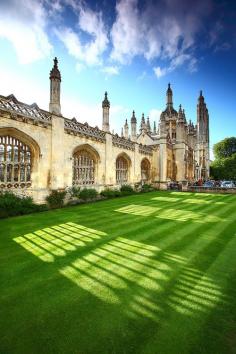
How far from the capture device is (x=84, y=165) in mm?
16062

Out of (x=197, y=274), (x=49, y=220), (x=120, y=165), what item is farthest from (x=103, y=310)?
(x=120, y=165)

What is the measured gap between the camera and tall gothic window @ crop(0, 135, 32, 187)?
10375 millimetres

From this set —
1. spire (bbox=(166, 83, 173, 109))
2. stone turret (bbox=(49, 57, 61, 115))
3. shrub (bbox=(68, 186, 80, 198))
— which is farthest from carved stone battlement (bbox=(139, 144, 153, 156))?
spire (bbox=(166, 83, 173, 109))

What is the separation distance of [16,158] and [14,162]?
1.02 feet

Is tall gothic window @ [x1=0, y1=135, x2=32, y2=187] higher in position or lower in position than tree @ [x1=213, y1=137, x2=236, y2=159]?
lower

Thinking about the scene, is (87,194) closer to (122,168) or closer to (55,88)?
(55,88)

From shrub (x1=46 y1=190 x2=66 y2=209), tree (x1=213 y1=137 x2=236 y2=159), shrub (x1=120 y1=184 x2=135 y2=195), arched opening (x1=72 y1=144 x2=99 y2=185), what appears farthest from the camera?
tree (x1=213 y1=137 x2=236 y2=159)

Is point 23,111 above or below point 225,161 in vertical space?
below

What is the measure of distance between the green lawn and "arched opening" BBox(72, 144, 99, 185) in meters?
9.15

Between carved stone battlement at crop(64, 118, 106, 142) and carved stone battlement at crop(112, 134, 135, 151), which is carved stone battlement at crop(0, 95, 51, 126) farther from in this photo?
carved stone battlement at crop(112, 134, 135, 151)

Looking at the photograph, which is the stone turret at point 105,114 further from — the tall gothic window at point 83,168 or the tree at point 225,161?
the tree at point 225,161

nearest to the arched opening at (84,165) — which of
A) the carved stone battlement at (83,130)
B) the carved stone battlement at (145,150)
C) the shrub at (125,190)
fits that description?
the carved stone battlement at (83,130)

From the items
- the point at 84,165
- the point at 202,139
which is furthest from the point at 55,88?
the point at 202,139

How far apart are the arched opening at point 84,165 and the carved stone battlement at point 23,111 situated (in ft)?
11.6
